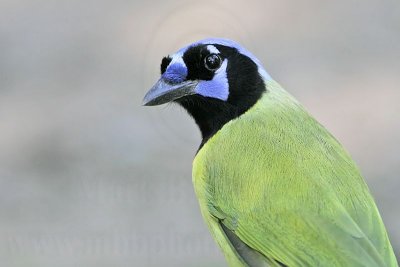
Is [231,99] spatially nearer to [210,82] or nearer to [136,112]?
[210,82]

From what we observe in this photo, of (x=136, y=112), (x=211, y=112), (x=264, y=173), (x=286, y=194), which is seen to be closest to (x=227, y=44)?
(x=211, y=112)

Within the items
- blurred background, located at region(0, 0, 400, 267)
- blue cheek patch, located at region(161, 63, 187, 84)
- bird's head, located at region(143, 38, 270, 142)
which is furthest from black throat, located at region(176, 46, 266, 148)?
blurred background, located at region(0, 0, 400, 267)

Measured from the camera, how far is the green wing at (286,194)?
4.06 m

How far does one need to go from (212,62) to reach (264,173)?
52 cm

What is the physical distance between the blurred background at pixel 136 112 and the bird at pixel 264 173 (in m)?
3.04

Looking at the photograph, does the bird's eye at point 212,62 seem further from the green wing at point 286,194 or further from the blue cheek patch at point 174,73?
the green wing at point 286,194

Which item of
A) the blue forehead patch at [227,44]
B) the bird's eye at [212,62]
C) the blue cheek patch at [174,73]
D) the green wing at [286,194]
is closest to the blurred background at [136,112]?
the blue forehead patch at [227,44]

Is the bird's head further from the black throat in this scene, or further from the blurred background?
the blurred background

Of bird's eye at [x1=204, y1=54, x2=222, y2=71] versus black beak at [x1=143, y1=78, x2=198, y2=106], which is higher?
bird's eye at [x1=204, y1=54, x2=222, y2=71]

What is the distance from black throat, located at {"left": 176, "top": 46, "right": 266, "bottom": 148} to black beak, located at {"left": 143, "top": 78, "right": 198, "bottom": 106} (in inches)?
3.2

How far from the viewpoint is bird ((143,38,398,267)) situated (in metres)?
4.08

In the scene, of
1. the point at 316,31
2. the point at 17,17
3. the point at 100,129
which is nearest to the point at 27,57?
the point at 17,17

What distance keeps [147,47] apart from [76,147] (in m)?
1.30

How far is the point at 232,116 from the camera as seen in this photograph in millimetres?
4559
